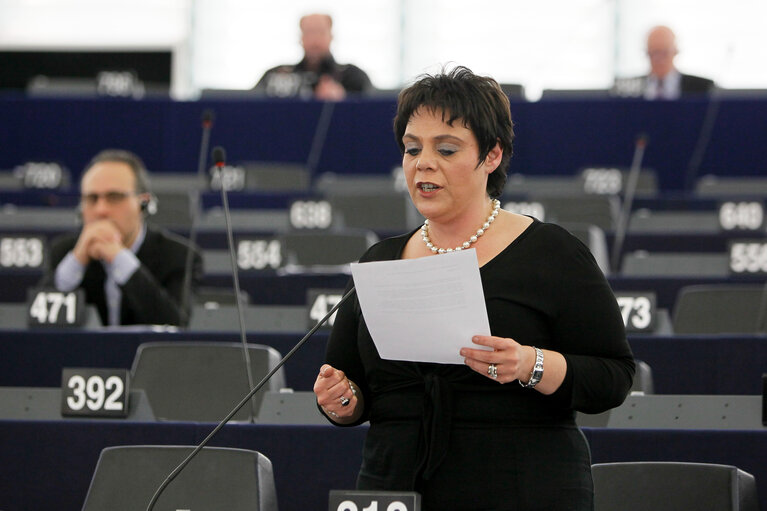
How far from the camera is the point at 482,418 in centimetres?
222

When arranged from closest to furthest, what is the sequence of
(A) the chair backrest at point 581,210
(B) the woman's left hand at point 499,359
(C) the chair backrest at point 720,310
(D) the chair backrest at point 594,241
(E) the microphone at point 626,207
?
1. (B) the woman's left hand at point 499,359
2. (C) the chair backrest at point 720,310
3. (D) the chair backrest at point 594,241
4. (E) the microphone at point 626,207
5. (A) the chair backrest at point 581,210

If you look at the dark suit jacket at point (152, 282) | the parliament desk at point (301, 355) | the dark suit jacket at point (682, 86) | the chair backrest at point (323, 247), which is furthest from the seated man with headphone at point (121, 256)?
the dark suit jacket at point (682, 86)

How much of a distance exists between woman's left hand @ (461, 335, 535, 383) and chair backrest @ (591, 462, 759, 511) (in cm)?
69

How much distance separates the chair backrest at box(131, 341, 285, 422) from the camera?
3801 millimetres

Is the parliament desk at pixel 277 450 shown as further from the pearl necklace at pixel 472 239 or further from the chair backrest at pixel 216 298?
the chair backrest at pixel 216 298

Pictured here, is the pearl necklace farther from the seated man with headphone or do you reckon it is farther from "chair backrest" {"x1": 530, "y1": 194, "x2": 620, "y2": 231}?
"chair backrest" {"x1": 530, "y1": 194, "x2": 620, "y2": 231}

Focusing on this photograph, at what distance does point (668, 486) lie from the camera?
2715 mm

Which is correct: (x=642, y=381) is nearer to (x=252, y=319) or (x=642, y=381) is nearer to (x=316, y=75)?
(x=252, y=319)

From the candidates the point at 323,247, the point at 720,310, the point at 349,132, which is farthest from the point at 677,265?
the point at 349,132

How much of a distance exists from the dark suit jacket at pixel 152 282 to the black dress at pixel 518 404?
2663 mm

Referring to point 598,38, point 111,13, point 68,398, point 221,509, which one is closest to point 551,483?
point 221,509

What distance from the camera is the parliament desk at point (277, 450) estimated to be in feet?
9.75

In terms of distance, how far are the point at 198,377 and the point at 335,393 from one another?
161 centimetres

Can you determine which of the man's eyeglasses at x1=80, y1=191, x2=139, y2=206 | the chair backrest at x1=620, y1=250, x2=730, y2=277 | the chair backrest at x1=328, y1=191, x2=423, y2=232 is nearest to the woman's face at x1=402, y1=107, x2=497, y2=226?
the man's eyeglasses at x1=80, y1=191, x2=139, y2=206
